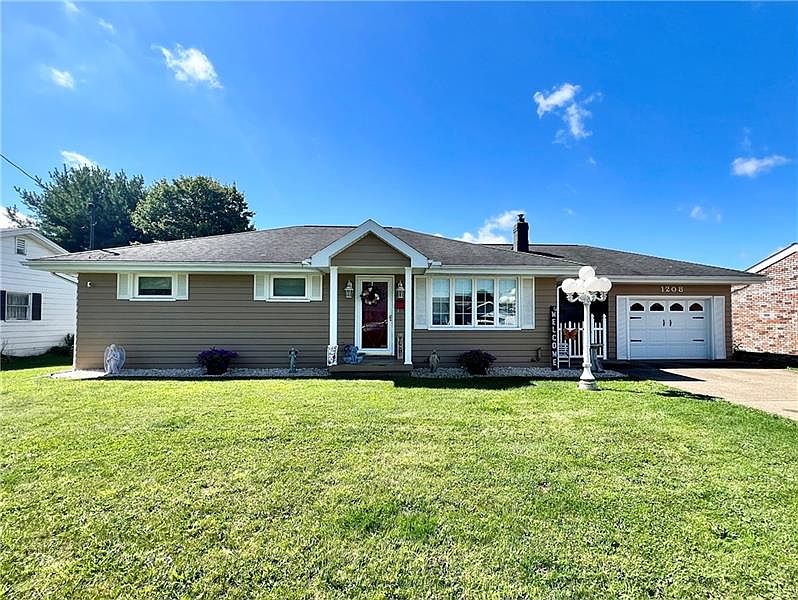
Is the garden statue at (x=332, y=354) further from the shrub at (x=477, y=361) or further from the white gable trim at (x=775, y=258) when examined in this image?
the white gable trim at (x=775, y=258)

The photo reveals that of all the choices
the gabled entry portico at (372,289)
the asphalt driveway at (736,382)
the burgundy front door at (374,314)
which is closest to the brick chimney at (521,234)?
the asphalt driveway at (736,382)

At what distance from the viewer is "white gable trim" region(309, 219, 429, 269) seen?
8.39 metres

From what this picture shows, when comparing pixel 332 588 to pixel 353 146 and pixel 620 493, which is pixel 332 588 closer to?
pixel 620 493

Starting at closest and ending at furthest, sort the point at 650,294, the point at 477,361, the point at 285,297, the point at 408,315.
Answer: the point at 408,315 < the point at 477,361 < the point at 285,297 < the point at 650,294

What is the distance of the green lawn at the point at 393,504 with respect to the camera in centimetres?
210

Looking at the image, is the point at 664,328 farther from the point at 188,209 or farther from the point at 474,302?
the point at 188,209

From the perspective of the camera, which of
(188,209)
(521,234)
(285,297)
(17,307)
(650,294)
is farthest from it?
(188,209)

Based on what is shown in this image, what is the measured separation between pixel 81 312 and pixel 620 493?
11.5 meters

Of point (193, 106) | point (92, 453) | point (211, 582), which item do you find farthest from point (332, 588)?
point (193, 106)

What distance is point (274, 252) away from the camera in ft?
32.2

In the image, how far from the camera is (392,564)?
7.22ft

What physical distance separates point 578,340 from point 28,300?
1948 centimetres

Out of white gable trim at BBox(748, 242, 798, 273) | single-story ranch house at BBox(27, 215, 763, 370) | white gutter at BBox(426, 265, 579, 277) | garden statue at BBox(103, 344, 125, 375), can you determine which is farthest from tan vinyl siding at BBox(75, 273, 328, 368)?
white gable trim at BBox(748, 242, 798, 273)

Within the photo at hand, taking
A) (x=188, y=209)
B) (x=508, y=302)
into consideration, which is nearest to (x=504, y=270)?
(x=508, y=302)
